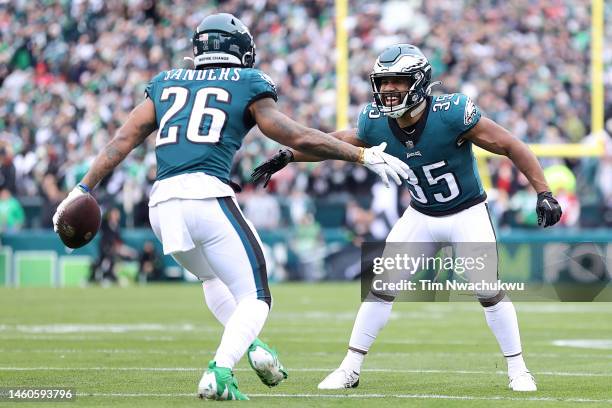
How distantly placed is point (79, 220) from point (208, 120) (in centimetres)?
76

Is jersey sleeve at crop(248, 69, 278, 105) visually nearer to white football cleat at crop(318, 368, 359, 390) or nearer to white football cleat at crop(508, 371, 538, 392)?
white football cleat at crop(318, 368, 359, 390)

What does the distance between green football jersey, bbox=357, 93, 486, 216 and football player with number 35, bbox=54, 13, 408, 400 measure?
81cm

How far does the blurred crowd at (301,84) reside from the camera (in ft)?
55.2

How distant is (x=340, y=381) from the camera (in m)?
6.36

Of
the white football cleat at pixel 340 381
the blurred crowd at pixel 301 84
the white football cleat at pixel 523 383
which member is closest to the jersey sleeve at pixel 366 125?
the white football cleat at pixel 340 381

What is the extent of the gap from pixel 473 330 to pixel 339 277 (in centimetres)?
740

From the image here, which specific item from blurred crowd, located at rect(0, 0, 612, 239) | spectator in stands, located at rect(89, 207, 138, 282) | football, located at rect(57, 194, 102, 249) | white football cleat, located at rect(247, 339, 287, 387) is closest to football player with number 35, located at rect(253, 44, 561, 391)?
white football cleat, located at rect(247, 339, 287, 387)

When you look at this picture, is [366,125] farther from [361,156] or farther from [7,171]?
[7,171]

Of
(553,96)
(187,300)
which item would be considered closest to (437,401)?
(187,300)

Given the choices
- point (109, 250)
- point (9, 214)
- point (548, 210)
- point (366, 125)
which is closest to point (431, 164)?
point (366, 125)

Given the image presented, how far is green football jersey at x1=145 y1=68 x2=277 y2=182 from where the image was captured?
5641 mm

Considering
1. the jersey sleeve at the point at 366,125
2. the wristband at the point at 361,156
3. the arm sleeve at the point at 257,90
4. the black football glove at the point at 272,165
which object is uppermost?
the arm sleeve at the point at 257,90

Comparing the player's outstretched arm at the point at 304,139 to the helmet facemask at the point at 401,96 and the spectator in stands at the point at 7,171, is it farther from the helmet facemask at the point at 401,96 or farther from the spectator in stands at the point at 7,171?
the spectator in stands at the point at 7,171

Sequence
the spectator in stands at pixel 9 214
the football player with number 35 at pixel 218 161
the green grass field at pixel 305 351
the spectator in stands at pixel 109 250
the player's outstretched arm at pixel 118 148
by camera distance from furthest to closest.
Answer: the spectator in stands at pixel 9 214 < the spectator in stands at pixel 109 250 < the green grass field at pixel 305 351 < the player's outstretched arm at pixel 118 148 < the football player with number 35 at pixel 218 161
